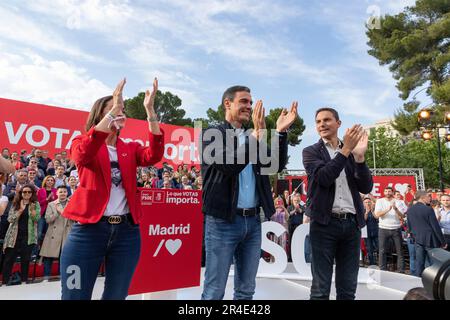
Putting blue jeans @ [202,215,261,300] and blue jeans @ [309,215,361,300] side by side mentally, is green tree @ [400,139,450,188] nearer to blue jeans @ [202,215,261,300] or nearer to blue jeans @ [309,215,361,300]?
blue jeans @ [309,215,361,300]

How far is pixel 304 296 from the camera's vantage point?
13.4 feet

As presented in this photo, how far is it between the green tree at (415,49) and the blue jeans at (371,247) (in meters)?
12.8

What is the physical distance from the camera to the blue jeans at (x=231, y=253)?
216cm

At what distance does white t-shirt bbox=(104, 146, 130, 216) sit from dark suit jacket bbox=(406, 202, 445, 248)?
21.4 ft

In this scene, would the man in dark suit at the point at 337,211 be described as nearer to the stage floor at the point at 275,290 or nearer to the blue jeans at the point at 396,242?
the stage floor at the point at 275,290

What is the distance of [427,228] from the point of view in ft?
22.4

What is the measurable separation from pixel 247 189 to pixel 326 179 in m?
0.55

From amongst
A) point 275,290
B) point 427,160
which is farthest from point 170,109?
point 275,290

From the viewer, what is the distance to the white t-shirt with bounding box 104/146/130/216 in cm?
200

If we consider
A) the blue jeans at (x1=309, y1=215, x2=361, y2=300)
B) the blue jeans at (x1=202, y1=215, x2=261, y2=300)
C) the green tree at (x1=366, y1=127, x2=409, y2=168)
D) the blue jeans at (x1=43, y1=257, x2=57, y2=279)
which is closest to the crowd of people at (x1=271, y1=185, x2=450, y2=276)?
the blue jeans at (x1=309, y1=215, x2=361, y2=300)

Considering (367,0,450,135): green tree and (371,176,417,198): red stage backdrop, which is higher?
(367,0,450,135): green tree

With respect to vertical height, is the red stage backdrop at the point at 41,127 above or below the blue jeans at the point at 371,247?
above

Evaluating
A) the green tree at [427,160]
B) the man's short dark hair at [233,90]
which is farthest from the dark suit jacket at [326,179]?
the green tree at [427,160]
